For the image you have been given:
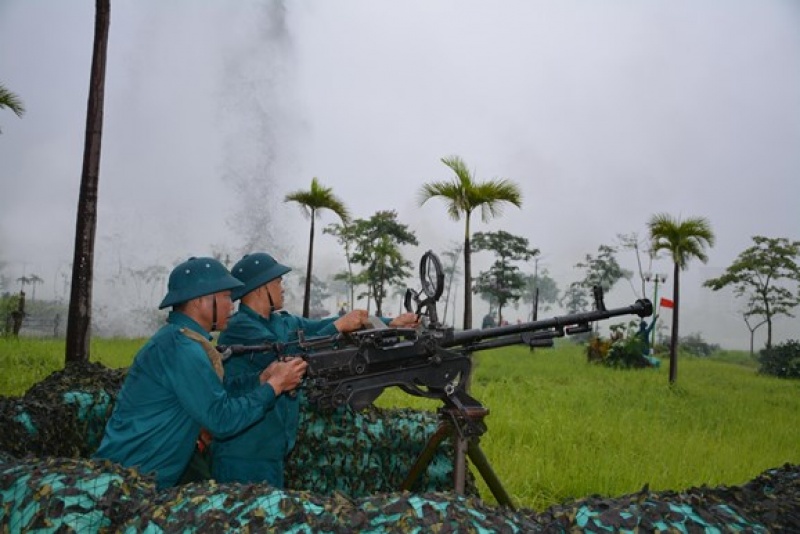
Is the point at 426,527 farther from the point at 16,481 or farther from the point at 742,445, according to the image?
the point at 742,445

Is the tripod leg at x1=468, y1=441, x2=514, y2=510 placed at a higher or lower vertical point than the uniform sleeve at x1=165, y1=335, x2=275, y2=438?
lower

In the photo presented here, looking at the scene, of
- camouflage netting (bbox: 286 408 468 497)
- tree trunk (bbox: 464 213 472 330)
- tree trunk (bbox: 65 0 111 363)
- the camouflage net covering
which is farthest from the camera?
tree trunk (bbox: 464 213 472 330)

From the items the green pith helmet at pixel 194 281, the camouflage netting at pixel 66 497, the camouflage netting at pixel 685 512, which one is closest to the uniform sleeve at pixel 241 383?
the green pith helmet at pixel 194 281

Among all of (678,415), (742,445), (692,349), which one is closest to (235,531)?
(742,445)

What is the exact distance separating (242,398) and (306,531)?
0.78 metres

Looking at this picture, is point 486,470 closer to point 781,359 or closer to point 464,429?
point 464,429

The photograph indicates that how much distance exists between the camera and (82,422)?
2330 mm

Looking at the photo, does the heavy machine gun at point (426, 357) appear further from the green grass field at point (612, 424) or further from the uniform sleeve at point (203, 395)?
the green grass field at point (612, 424)

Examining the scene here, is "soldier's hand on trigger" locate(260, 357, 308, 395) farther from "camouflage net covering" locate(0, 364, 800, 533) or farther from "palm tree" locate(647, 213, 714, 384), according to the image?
"palm tree" locate(647, 213, 714, 384)

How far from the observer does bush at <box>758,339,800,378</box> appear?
9133mm

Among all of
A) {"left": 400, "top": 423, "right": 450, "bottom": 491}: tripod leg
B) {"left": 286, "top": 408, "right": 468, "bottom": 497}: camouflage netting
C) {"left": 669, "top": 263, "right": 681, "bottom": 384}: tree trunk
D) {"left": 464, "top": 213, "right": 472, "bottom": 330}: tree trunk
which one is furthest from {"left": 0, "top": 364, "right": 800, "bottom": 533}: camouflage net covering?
{"left": 669, "top": 263, "right": 681, "bottom": 384}: tree trunk

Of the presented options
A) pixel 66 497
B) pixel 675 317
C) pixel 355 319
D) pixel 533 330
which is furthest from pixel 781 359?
Answer: pixel 66 497

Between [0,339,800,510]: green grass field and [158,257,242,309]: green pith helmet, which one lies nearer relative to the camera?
[158,257,242,309]: green pith helmet

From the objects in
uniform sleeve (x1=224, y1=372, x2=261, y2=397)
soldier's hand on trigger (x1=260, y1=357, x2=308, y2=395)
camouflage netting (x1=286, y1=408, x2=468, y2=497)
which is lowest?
camouflage netting (x1=286, y1=408, x2=468, y2=497)
